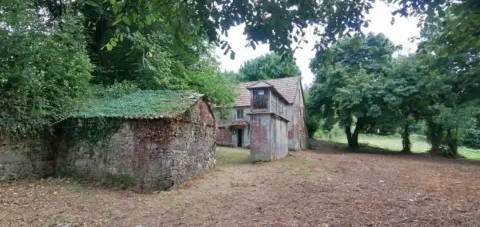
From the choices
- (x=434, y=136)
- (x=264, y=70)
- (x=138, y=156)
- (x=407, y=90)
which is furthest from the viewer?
(x=264, y=70)

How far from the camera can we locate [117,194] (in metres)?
9.12

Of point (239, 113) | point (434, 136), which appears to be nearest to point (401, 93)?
point (434, 136)

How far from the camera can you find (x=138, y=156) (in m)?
9.67

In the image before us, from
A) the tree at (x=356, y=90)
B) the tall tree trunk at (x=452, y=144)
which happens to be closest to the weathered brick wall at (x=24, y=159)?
the tree at (x=356, y=90)

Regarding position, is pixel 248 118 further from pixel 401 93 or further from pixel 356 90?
pixel 401 93

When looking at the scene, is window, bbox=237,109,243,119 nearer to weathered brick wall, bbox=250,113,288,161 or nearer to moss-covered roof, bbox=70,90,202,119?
weathered brick wall, bbox=250,113,288,161

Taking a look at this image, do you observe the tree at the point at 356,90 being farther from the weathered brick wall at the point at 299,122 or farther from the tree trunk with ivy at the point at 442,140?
the tree trunk with ivy at the point at 442,140

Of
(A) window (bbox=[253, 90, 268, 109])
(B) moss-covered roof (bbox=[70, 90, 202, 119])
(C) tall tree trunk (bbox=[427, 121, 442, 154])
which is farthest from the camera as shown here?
(C) tall tree trunk (bbox=[427, 121, 442, 154])

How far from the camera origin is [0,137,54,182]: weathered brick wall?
31.4ft

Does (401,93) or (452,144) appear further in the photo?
(452,144)

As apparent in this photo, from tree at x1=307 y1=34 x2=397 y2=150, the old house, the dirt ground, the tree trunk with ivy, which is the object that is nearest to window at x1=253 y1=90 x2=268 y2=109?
the dirt ground

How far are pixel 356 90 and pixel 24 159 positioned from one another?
2070 cm

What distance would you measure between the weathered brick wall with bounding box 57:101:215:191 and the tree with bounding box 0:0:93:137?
1.45 metres

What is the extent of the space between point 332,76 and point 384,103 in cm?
553
